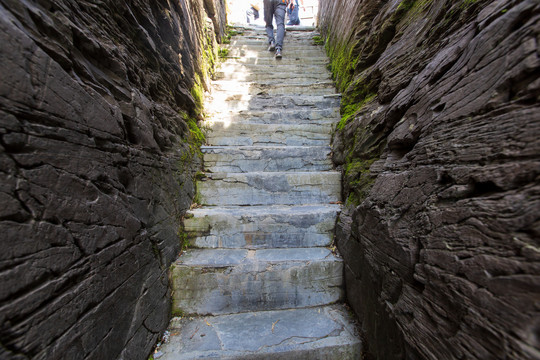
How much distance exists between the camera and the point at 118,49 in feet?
5.33

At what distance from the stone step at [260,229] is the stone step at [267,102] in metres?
2.38

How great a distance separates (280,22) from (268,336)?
8.01 m

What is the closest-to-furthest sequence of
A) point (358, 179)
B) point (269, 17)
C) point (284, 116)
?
1. point (358, 179)
2. point (284, 116)
3. point (269, 17)

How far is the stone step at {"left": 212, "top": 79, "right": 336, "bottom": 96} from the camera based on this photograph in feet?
14.7

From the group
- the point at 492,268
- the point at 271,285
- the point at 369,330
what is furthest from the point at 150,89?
the point at 369,330

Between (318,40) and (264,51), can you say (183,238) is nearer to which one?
(264,51)

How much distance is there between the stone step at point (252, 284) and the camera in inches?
83.2

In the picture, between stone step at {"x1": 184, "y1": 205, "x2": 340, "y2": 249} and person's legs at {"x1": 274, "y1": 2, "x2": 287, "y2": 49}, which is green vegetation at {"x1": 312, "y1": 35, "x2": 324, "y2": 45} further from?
stone step at {"x1": 184, "y1": 205, "x2": 340, "y2": 249}

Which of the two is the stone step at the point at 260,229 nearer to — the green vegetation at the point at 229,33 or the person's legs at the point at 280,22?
the person's legs at the point at 280,22

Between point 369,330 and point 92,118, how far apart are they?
2748mm

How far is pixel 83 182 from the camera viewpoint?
123 cm

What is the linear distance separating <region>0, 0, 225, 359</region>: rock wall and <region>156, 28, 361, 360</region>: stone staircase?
1.26 feet

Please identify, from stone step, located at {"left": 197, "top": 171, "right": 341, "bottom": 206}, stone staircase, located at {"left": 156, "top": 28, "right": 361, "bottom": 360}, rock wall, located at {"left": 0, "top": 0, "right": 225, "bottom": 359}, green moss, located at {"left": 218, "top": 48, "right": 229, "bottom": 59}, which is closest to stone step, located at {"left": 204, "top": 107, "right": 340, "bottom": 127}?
stone staircase, located at {"left": 156, "top": 28, "right": 361, "bottom": 360}

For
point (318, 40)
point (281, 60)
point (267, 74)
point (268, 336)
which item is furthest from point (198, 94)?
point (318, 40)
